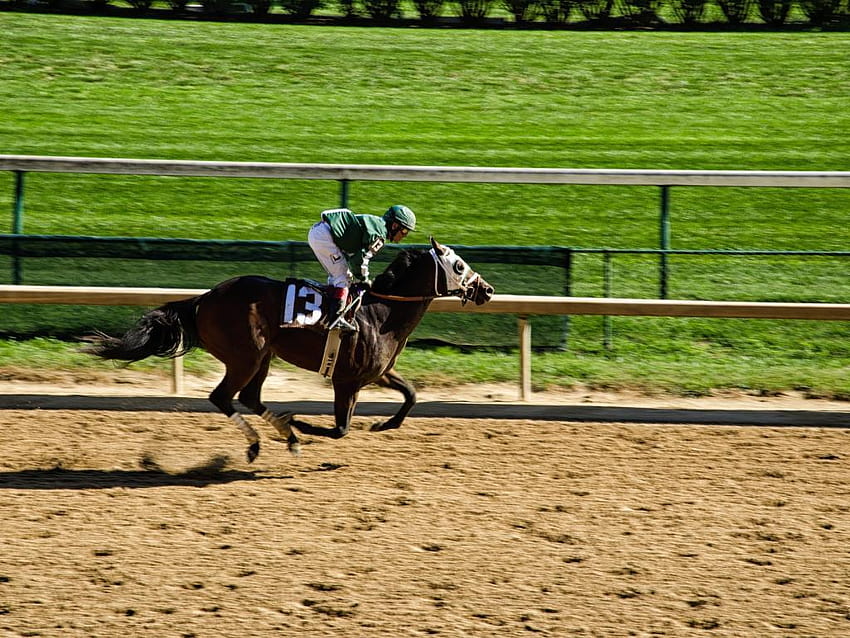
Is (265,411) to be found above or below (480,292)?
below

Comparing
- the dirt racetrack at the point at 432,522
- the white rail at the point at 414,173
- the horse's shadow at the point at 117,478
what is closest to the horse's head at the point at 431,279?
the dirt racetrack at the point at 432,522

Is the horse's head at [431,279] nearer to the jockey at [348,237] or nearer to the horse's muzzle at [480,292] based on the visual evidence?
the horse's muzzle at [480,292]

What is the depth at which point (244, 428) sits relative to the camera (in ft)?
26.3

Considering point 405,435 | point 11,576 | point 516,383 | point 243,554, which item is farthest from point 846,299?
point 11,576

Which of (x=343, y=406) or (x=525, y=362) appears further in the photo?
(x=525, y=362)

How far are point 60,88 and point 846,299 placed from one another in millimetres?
11982

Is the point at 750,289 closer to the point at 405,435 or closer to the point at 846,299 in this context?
the point at 846,299

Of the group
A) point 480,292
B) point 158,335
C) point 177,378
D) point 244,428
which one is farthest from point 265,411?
point 177,378

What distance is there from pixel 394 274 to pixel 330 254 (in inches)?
19.5

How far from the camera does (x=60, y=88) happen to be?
17609 millimetres

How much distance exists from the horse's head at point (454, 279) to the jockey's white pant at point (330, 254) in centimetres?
64

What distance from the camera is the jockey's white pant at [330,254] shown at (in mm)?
8227

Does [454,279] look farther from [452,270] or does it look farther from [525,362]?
[525,362]

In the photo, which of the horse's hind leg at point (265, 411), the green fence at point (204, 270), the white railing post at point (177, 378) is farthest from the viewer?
the green fence at point (204, 270)
